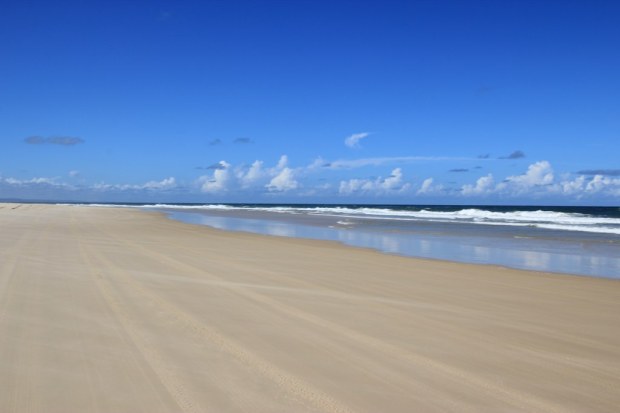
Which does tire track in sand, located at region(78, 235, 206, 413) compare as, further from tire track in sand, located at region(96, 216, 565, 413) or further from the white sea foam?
the white sea foam

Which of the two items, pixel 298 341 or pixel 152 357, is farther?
pixel 298 341

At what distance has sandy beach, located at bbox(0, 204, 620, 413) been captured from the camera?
173 inches

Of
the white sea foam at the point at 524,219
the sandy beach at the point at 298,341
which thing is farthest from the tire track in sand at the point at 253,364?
the white sea foam at the point at 524,219

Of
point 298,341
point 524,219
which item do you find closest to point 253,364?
point 298,341

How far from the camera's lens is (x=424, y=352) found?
19.1 feet

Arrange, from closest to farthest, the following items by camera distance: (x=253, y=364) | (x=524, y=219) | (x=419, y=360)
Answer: (x=253, y=364), (x=419, y=360), (x=524, y=219)

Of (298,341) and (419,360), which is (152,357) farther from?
(419,360)

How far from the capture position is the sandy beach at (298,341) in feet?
14.4

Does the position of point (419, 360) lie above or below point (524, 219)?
below

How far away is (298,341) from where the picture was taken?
6.09 m

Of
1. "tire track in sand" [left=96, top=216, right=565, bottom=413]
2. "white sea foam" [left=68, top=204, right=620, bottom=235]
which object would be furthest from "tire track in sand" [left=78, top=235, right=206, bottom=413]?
"white sea foam" [left=68, top=204, right=620, bottom=235]

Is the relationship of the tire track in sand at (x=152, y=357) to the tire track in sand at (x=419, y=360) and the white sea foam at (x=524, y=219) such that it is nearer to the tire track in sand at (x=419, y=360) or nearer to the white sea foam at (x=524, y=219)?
the tire track in sand at (x=419, y=360)

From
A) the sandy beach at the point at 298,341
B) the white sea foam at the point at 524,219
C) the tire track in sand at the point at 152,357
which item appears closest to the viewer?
the tire track in sand at the point at 152,357

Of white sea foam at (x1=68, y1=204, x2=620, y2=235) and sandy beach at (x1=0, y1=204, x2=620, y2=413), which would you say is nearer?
sandy beach at (x1=0, y1=204, x2=620, y2=413)
